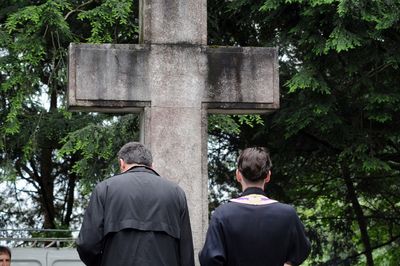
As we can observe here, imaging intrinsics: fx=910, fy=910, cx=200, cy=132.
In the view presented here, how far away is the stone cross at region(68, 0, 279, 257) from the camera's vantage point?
7.23m

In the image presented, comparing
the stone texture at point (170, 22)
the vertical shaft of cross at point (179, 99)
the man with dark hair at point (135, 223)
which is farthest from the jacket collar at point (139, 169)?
the stone texture at point (170, 22)

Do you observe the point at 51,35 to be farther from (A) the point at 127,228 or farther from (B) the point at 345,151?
(A) the point at 127,228

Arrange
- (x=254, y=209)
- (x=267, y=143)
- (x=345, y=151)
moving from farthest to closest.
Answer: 1. (x=267, y=143)
2. (x=345, y=151)
3. (x=254, y=209)

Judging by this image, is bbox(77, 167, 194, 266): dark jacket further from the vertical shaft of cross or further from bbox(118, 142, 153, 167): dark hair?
the vertical shaft of cross

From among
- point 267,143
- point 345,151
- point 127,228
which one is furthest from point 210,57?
point 267,143

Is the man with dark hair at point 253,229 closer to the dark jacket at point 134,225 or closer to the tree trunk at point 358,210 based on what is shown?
the dark jacket at point 134,225

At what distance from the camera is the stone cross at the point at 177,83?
7227 mm

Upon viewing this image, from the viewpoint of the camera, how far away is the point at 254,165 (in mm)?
5574

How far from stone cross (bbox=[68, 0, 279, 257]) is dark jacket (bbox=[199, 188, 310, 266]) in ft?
5.39

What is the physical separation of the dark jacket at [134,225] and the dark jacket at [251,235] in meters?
0.43

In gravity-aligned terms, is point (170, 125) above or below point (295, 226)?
above

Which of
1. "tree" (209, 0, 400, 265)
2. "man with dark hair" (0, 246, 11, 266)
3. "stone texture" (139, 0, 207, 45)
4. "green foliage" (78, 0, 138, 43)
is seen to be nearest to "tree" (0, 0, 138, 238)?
"green foliage" (78, 0, 138, 43)

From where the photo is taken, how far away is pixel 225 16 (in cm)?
1678

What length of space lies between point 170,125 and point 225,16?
977 cm
